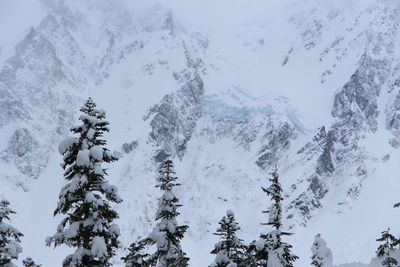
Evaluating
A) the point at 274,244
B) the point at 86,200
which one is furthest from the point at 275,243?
the point at 86,200

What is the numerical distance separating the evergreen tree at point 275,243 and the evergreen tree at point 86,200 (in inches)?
227

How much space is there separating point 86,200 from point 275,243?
24.0ft

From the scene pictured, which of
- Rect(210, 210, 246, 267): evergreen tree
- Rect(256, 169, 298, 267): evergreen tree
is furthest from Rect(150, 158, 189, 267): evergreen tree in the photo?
Rect(256, 169, 298, 267): evergreen tree

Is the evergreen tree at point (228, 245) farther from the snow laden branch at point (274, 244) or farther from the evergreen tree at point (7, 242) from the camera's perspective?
the evergreen tree at point (7, 242)

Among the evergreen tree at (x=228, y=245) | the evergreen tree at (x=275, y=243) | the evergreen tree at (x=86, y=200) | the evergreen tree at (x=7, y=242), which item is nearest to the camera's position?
the evergreen tree at (x=86, y=200)

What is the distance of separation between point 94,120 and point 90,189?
1.97m

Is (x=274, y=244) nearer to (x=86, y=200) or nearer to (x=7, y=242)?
(x=86, y=200)

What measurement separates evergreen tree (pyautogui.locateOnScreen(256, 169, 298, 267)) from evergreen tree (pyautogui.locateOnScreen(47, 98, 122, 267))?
227 inches

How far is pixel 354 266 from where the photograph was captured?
38.2m

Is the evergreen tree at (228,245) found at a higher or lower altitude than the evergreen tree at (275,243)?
higher

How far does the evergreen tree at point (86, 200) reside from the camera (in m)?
18.7

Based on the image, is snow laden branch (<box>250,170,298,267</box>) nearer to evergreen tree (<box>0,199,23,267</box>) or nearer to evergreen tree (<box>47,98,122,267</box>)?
evergreen tree (<box>47,98,122,267</box>)

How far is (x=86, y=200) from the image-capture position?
18.8 metres

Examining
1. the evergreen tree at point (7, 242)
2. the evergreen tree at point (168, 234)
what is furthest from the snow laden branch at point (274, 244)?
the evergreen tree at point (7, 242)
